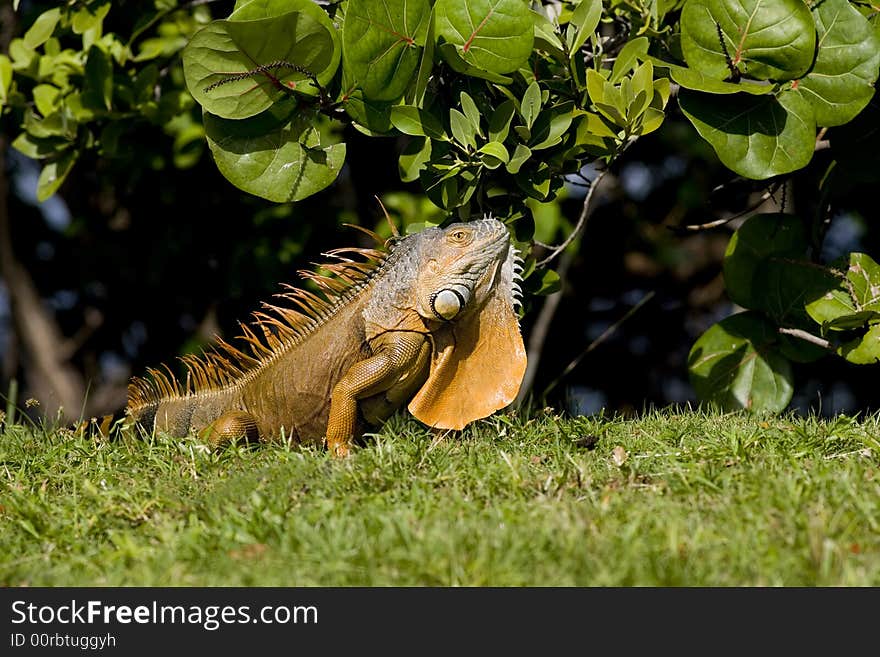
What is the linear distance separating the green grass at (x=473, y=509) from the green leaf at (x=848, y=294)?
2.31 ft

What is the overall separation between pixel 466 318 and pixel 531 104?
101 centimetres

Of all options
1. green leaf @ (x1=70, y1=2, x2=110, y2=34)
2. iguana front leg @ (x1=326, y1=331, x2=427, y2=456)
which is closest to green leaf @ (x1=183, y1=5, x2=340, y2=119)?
iguana front leg @ (x1=326, y1=331, x2=427, y2=456)

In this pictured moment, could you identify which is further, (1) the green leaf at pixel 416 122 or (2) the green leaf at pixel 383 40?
(1) the green leaf at pixel 416 122

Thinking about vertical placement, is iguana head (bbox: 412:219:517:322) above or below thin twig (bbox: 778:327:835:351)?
above

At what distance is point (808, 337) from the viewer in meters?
5.60

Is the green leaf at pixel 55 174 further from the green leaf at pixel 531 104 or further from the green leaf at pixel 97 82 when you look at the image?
the green leaf at pixel 531 104

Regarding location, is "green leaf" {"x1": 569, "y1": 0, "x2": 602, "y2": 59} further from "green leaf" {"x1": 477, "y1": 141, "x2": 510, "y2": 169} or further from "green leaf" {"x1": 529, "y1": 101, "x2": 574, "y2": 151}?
"green leaf" {"x1": 477, "y1": 141, "x2": 510, "y2": 169}

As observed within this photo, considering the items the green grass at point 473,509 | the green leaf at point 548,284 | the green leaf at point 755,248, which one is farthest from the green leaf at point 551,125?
the green leaf at point 755,248

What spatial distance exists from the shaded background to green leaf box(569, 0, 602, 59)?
3.00 metres

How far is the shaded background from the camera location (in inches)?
314

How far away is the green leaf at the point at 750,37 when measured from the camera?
439 cm

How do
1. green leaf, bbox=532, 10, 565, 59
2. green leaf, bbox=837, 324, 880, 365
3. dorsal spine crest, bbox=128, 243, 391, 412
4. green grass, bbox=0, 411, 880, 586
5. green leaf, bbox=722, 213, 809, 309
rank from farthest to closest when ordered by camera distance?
green leaf, bbox=722, 213, 809, 309 → green leaf, bbox=837, 324, 880, 365 → dorsal spine crest, bbox=128, 243, 391, 412 → green leaf, bbox=532, 10, 565, 59 → green grass, bbox=0, 411, 880, 586
